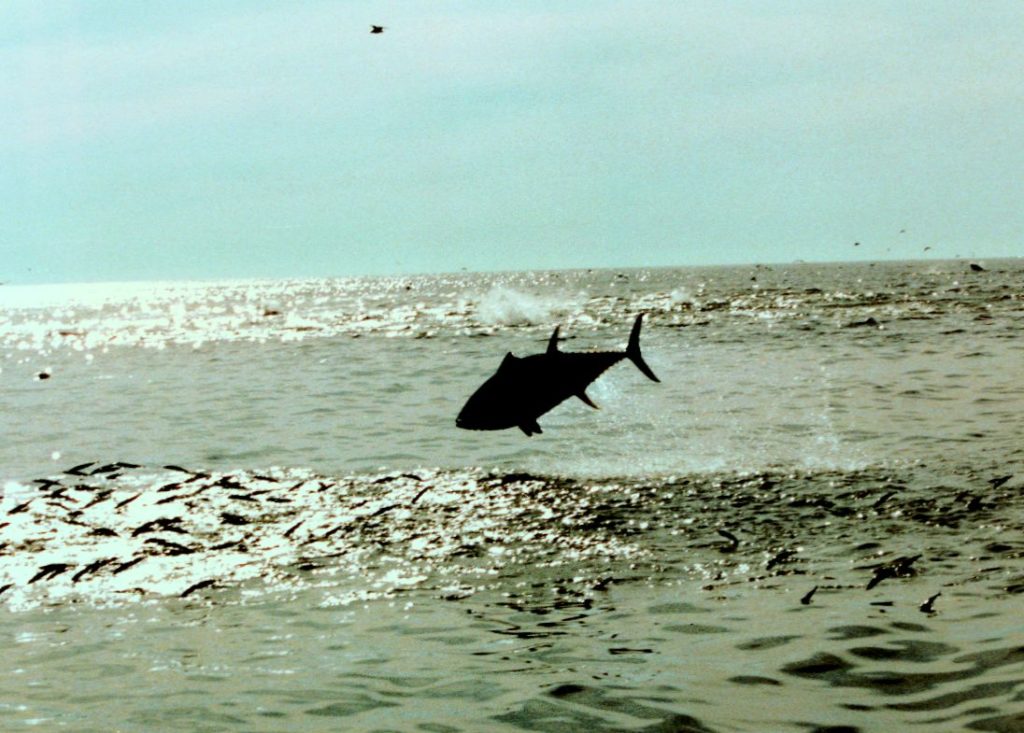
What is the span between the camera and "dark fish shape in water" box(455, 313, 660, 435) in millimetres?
9852

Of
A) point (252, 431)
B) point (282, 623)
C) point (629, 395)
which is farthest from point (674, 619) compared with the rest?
point (629, 395)

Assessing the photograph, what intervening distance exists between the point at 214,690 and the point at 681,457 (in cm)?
1345

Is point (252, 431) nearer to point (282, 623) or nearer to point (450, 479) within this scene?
point (450, 479)

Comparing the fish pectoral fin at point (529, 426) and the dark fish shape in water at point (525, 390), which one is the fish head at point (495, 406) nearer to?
the dark fish shape in water at point (525, 390)

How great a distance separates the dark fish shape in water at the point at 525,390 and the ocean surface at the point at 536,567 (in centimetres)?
210

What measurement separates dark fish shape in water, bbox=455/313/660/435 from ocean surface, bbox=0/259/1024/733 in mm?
2104

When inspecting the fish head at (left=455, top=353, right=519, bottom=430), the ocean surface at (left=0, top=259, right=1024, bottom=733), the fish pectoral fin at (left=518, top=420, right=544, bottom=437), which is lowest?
the ocean surface at (left=0, top=259, right=1024, bottom=733)

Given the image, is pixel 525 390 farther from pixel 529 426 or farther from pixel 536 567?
pixel 536 567

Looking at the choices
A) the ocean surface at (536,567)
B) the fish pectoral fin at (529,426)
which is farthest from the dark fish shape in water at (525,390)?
the ocean surface at (536,567)

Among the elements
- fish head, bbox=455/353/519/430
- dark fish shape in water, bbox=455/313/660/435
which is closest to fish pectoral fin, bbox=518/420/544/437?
dark fish shape in water, bbox=455/313/660/435

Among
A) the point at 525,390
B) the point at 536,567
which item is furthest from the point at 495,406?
the point at 536,567

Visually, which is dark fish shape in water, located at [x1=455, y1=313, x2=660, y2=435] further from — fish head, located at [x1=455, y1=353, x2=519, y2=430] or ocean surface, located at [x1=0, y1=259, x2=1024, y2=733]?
ocean surface, located at [x1=0, y1=259, x2=1024, y2=733]

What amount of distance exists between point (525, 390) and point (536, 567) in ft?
14.1

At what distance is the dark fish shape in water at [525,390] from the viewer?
9.85 meters
